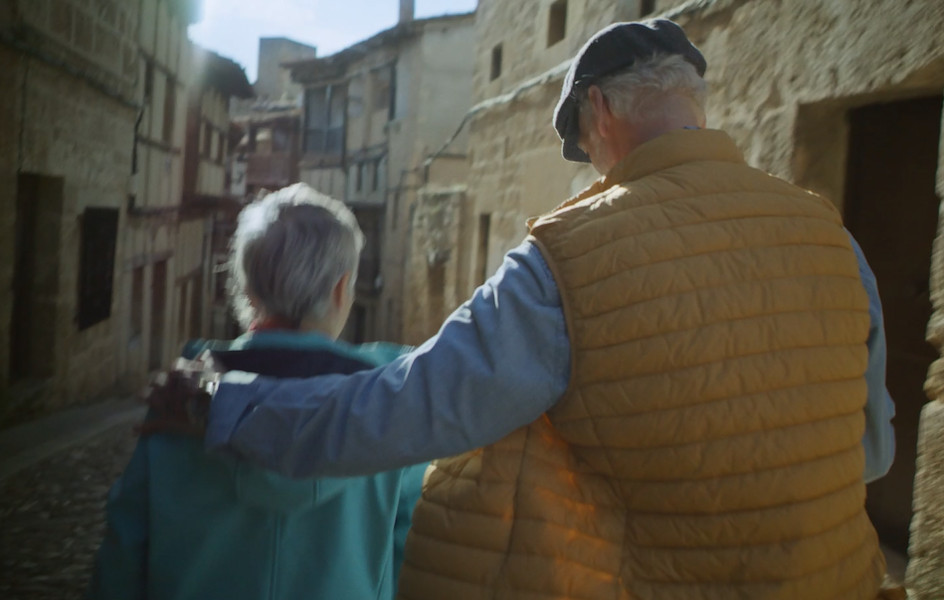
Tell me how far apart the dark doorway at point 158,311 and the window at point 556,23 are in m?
6.45

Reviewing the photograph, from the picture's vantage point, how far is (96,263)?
22.0ft

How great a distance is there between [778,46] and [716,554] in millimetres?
2402

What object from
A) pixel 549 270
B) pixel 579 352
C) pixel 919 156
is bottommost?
pixel 579 352

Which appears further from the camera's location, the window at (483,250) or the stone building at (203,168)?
the stone building at (203,168)

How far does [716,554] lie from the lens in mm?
1084

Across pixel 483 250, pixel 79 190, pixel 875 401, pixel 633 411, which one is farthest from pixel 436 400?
pixel 483 250

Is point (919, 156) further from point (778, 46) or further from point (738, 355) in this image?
point (738, 355)

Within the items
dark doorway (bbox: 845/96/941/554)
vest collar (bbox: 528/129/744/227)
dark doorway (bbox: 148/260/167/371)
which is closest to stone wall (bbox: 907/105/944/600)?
dark doorway (bbox: 845/96/941/554)

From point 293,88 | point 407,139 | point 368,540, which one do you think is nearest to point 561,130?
point 368,540

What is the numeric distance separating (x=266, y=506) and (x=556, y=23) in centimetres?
555

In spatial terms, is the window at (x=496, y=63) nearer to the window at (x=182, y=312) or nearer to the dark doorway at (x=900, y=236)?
the dark doorway at (x=900, y=236)

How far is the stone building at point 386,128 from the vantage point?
15.5m

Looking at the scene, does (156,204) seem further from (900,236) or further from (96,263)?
(900,236)

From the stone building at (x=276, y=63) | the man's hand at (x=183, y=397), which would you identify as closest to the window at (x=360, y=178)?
the stone building at (x=276, y=63)
